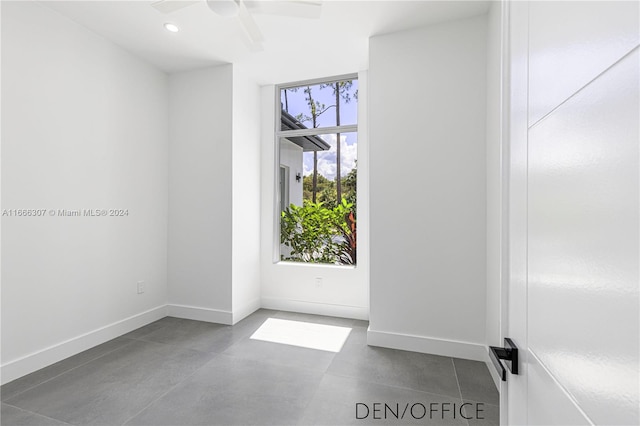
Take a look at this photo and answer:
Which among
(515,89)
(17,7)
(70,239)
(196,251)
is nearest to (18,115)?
(17,7)

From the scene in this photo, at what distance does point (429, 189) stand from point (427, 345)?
1.35 meters

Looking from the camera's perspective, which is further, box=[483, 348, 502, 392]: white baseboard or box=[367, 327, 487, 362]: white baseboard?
box=[367, 327, 487, 362]: white baseboard

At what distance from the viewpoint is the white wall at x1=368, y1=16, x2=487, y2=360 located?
98.0 inches

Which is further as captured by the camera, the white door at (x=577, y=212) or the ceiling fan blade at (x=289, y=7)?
the ceiling fan blade at (x=289, y=7)

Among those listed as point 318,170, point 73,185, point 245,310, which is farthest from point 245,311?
point 73,185

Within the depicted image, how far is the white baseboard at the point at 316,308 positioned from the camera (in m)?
3.42

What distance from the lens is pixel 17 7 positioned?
2193 mm

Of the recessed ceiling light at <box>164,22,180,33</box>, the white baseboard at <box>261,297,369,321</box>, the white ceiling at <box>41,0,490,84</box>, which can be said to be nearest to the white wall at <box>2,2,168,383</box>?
the white ceiling at <box>41,0,490,84</box>

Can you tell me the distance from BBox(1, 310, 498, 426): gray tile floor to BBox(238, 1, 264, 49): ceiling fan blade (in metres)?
2.54

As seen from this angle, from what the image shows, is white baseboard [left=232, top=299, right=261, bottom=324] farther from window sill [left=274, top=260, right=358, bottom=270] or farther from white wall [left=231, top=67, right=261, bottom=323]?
window sill [left=274, top=260, right=358, bottom=270]

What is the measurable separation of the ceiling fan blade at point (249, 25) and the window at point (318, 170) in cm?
143

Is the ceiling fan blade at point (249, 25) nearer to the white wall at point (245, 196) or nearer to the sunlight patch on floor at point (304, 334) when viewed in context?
the white wall at point (245, 196)

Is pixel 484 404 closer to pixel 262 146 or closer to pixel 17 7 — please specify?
pixel 262 146

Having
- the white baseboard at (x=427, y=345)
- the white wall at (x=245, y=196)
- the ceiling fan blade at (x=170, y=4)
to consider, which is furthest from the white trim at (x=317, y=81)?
the white baseboard at (x=427, y=345)
